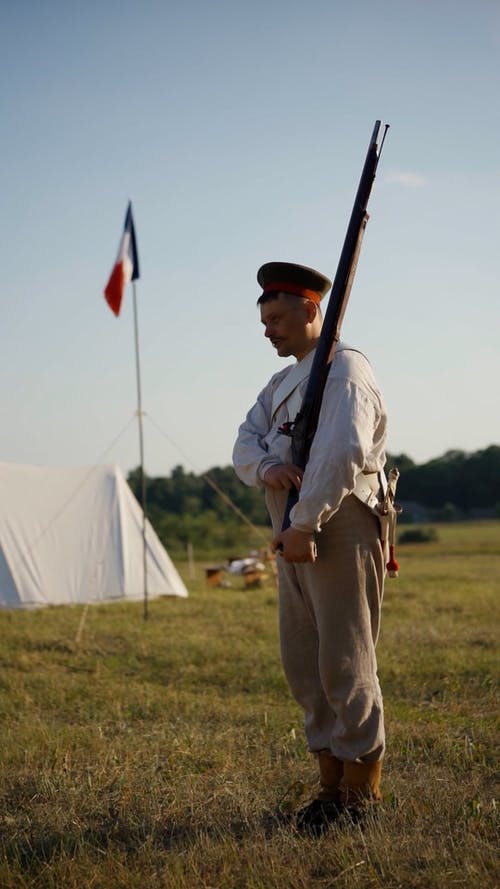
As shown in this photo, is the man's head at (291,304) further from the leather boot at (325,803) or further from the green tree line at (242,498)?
the green tree line at (242,498)

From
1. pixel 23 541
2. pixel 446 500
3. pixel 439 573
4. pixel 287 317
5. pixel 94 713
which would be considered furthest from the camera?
pixel 446 500

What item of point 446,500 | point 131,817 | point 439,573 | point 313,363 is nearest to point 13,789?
point 131,817

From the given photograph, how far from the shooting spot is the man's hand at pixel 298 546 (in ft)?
10.7

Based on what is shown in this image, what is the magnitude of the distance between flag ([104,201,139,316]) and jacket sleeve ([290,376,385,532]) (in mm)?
8378

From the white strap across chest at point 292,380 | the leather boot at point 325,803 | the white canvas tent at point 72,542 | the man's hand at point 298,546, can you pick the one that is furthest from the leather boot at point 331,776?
the white canvas tent at point 72,542

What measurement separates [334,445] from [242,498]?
4087 cm

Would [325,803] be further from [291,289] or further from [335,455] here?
[291,289]

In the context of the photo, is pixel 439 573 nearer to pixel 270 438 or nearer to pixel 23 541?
pixel 23 541

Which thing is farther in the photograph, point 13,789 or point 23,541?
point 23,541

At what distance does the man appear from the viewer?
3.25 metres

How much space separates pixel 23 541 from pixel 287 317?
33.6 ft

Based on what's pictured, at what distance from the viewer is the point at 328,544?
3391 mm

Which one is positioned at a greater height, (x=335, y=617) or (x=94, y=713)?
(x=335, y=617)

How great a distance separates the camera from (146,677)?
7438 mm
